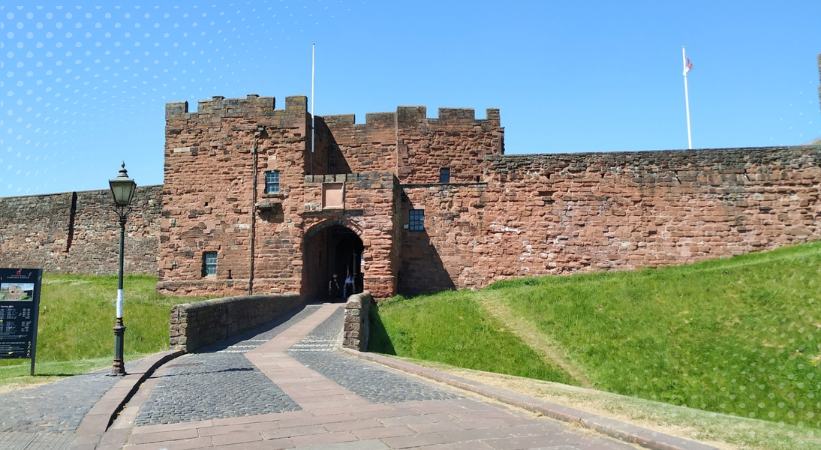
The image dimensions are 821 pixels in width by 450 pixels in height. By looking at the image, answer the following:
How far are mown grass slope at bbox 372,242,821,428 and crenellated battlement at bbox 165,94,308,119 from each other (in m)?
8.90

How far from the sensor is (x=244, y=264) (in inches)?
893

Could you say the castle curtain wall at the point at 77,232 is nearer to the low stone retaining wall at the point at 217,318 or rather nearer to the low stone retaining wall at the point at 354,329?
the low stone retaining wall at the point at 217,318

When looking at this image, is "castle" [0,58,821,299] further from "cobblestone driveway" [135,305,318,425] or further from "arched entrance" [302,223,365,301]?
"cobblestone driveway" [135,305,318,425]

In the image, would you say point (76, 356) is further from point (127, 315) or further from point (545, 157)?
point (545, 157)

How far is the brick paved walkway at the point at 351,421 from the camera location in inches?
214

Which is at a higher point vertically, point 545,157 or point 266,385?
point 545,157

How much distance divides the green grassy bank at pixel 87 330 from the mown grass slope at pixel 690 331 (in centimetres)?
645

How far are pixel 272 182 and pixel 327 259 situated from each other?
5.28 m

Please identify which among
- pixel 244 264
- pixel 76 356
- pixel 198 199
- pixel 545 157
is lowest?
pixel 76 356

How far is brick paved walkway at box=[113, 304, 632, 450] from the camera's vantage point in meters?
5.43

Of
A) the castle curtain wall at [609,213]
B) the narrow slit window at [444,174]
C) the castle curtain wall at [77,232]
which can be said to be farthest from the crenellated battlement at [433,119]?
the castle curtain wall at [77,232]

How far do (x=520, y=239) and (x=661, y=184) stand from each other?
18.7 feet

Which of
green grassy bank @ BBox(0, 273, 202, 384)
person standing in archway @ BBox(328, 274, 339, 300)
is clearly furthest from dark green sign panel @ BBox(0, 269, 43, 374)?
person standing in archway @ BBox(328, 274, 339, 300)

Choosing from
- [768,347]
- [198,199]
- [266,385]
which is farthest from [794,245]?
[198,199]
